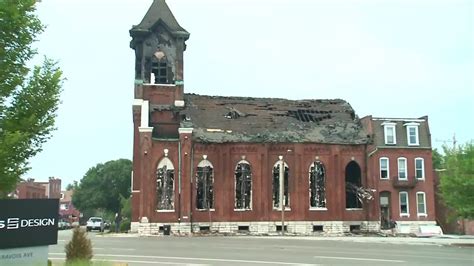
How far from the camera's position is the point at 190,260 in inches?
795

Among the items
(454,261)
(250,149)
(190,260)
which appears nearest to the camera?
(190,260)

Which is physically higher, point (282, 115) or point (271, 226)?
point (282, 115)

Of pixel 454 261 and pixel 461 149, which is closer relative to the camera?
pixel 454 261

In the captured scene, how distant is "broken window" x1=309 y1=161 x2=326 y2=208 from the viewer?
4856cm

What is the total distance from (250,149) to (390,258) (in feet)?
84.6

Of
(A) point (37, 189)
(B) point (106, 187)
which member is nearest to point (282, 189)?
(B) point (106, 187)

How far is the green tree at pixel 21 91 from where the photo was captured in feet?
37.3

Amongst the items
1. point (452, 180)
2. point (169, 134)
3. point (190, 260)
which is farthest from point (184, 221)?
point (190, 260)

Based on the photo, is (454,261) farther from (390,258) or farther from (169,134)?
(169,134)

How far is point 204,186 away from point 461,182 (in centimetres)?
2054

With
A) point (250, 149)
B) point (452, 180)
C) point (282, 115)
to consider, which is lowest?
point (452, 180)

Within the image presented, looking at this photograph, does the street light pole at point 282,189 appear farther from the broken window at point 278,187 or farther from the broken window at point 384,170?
the broken window at point 384,170

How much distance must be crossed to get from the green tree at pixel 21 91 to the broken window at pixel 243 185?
35.2 m

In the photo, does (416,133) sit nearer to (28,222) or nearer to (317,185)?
(317,185)
